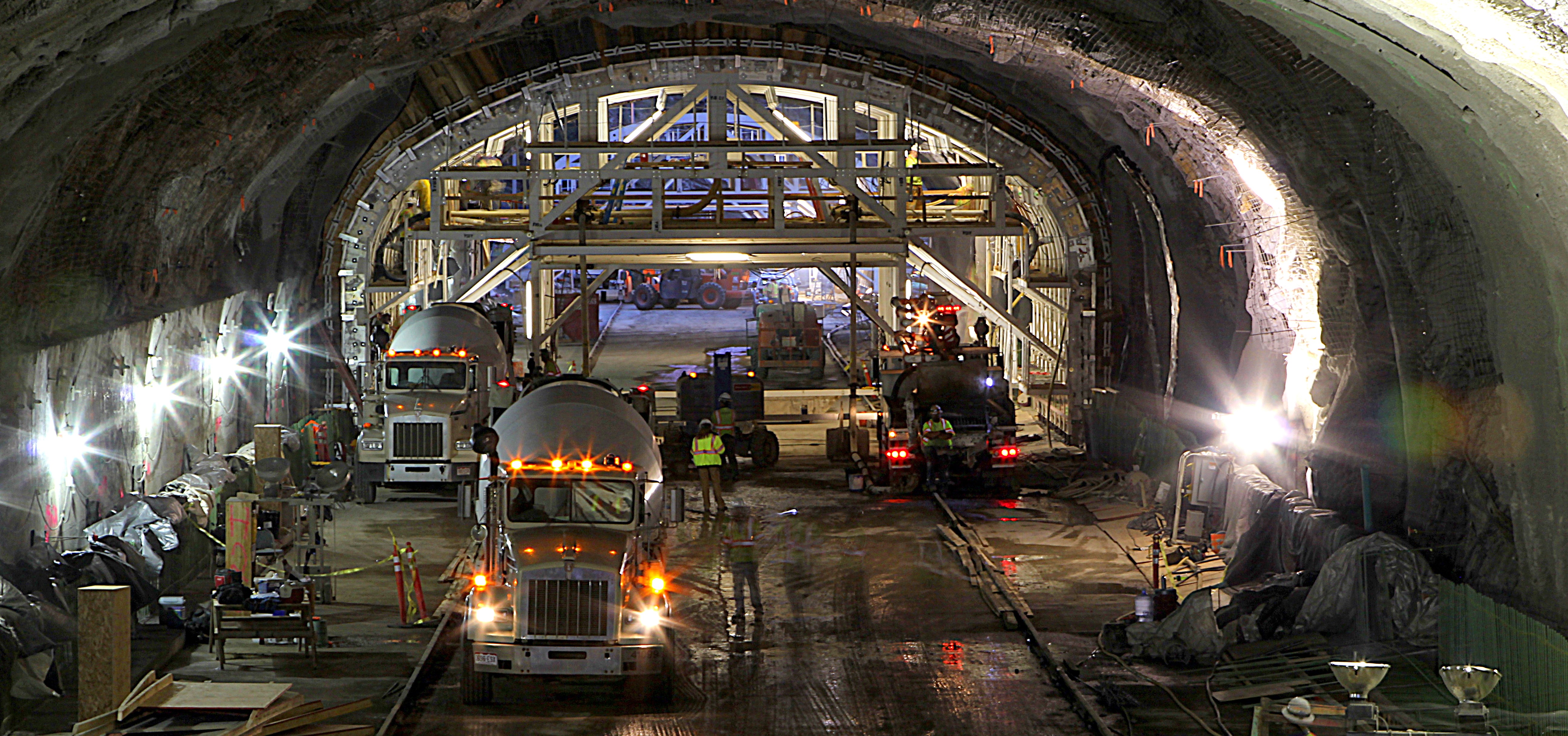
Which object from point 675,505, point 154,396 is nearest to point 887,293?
point 154,396

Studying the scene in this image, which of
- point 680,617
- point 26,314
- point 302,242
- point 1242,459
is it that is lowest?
point 680,617

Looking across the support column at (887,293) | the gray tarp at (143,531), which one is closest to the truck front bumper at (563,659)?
the gray tarp at (143,531)

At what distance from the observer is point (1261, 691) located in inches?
555

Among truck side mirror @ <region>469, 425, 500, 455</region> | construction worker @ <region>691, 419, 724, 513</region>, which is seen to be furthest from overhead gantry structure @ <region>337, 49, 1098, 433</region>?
truck side mirror @ <region>469, 425, 500, 455</region>

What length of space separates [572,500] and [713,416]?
16372 mm

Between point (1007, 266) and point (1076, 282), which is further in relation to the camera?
point (1007, 266)

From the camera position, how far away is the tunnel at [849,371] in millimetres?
13273

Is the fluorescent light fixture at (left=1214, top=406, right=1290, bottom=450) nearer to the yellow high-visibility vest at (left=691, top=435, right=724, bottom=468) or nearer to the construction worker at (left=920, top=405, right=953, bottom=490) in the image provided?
the construction worker at (left=920, top=405, right=953, bottom=490)

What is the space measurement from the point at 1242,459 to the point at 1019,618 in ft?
18.6

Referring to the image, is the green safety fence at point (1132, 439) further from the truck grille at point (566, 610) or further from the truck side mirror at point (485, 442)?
the truck grille at point (566, 610)

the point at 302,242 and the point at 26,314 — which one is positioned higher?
the point at 302,242

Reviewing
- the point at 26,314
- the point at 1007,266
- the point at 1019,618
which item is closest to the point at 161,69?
the point at 26,314

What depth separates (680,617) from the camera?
17.6 meters

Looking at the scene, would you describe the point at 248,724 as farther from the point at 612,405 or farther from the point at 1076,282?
the point at 1076,282
